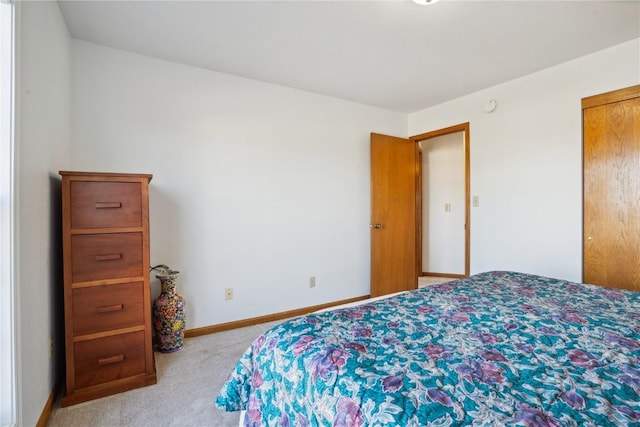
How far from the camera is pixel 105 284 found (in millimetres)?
1933

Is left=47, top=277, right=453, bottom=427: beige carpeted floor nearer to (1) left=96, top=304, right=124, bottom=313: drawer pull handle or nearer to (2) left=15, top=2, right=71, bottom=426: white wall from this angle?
(2) left=15, top=2, right=71, bottom=426: white wall

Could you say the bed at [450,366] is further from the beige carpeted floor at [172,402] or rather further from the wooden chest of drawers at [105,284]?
the wooden chest of drawers at [105,284]

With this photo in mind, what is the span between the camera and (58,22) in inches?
77.6

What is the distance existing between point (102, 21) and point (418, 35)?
2.18 m

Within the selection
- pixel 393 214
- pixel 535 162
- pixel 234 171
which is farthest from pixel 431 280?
pixel 234 171

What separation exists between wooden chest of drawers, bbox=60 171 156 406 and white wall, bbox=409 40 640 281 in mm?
3146

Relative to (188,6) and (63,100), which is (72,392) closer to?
(63,100)

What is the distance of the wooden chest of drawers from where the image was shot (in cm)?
184

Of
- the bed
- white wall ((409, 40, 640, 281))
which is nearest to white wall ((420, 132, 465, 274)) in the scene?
white wall ((409, 40, 640, 281))

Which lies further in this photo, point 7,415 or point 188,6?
point 188,6

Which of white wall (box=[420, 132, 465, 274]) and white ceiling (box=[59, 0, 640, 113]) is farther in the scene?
white wall (box=[420, 132, 465, 274])

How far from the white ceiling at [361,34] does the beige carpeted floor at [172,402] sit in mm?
2380

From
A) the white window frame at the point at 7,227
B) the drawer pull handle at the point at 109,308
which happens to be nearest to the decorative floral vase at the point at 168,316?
the drawer pull handle at the point at 109,308

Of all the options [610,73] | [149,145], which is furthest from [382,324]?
[610,73]
